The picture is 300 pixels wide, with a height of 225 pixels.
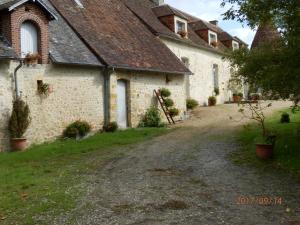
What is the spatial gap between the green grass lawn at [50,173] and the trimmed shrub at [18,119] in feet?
2.35

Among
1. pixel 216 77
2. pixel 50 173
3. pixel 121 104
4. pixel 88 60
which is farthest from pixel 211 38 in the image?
pixel 50 173

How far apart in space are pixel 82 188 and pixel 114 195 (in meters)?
0.88

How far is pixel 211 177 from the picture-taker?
349 inches

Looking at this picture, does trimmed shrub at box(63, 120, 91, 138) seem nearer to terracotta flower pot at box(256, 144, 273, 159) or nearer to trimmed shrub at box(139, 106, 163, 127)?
trimmed shrub at box(139, 106, 163, 127)

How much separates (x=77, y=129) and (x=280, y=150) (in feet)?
23.6

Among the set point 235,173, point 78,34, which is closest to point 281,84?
point 235,173

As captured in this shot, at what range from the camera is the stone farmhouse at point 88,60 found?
13.1 meters

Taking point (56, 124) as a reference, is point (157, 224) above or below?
below

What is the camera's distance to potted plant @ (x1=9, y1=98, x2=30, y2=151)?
12.8m

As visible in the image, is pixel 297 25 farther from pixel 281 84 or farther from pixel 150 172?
pixel 150 172

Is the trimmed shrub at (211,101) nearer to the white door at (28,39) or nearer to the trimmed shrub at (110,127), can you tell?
the trimmed shrub at (110,127)

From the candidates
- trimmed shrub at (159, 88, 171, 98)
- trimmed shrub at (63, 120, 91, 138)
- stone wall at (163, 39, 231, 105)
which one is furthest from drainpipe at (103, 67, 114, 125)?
stone wall at (163, 39, 231, 105)
